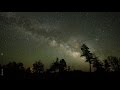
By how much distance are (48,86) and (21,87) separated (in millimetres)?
299

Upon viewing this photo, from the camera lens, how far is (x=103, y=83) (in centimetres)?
186

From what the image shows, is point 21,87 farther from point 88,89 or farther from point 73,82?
point 88,89
